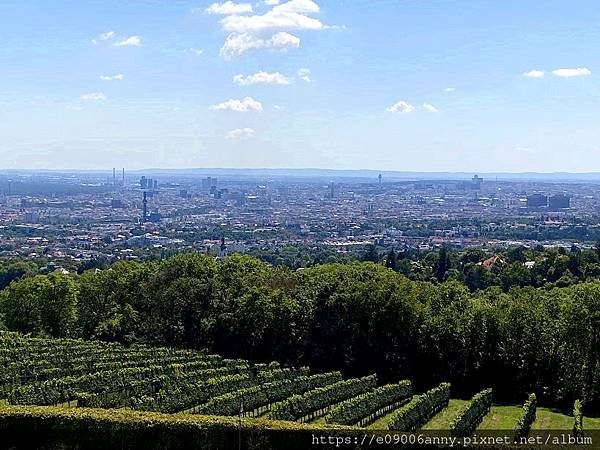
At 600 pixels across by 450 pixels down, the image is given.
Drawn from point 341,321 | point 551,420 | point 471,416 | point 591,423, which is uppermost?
point 341,321

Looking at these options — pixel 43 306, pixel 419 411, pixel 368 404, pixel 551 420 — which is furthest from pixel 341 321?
pixel 43 306

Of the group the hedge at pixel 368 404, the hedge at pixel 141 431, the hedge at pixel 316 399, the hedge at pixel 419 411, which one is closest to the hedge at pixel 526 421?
the hedge at pixel 419 411

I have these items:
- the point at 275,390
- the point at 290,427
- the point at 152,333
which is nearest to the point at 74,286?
the point at 152,333

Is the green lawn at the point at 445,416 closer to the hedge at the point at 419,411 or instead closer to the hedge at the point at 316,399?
the hedge at the point at 419,411

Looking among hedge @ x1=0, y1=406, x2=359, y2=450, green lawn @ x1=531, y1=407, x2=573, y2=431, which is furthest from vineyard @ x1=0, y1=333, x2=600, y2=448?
green lawn @ x1=531, y1=407, x2=573, y2=431

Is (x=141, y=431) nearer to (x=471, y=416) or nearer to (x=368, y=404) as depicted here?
(x=368, y=404)

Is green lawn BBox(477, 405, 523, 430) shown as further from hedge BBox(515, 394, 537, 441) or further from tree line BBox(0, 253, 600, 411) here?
tree line BBox(0, 253, 600, 411)
